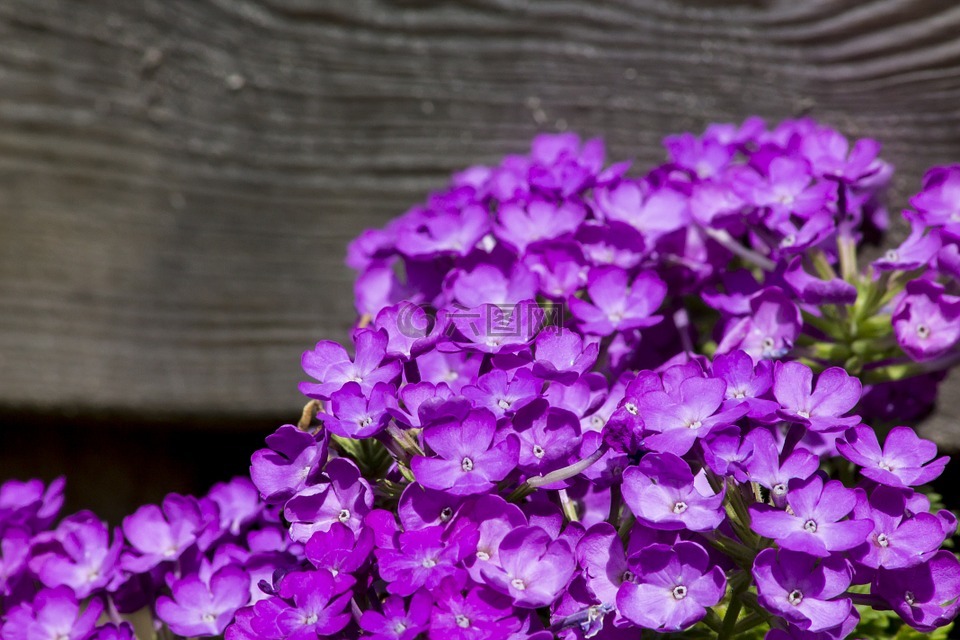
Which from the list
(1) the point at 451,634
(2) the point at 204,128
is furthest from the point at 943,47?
(2) the point at 204,128

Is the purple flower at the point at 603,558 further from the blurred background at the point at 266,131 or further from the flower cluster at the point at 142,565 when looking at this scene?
the blurred background at the point at 266,131

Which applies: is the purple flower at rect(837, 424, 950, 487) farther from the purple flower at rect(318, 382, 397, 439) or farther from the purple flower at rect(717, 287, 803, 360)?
the purple flower at rect(318, 382, 397, 439)

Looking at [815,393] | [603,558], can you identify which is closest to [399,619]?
[603,558]

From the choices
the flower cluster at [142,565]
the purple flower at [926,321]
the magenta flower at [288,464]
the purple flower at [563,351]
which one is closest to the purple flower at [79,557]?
the flower cluster at [142,565]

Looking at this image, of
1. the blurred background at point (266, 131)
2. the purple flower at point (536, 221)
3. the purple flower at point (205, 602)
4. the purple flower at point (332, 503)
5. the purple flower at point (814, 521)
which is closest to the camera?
the purple flower at point (814, 521)

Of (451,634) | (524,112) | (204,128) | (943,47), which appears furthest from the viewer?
(204,128)

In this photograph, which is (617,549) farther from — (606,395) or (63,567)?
(63,567)
